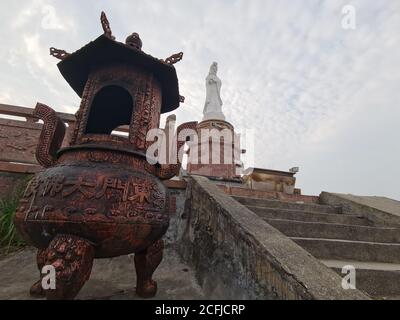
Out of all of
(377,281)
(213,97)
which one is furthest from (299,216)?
(213,97)

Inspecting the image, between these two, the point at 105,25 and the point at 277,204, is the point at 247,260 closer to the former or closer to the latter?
the point at 277,204

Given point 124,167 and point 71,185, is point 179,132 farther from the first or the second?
point 71,185

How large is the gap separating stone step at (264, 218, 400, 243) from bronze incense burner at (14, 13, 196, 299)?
1750 millimetres

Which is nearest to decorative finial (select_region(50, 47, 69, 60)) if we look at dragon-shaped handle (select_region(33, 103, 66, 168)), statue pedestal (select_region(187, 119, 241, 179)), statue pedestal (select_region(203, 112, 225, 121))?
dragon-shaped handle (select_region(33, 103, 66, 168))

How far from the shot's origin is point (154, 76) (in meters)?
2.71

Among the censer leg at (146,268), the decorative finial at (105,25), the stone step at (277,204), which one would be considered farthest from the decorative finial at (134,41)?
the stone step at (277,204)

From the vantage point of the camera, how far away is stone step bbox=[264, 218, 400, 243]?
305 centimetres

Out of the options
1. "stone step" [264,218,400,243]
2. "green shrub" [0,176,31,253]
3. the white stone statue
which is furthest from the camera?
the white stone statue

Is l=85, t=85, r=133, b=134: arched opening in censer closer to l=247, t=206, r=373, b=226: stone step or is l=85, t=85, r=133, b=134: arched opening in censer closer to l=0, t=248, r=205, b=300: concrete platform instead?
l=0, t=248, r=205, b=300: concrete platform

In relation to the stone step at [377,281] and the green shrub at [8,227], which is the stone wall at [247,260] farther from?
the green shrub at [8,227]

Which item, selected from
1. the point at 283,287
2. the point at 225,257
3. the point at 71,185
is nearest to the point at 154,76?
the point at 71,185

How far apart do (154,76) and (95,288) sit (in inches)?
102

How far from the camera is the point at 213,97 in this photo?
1566 centimetres

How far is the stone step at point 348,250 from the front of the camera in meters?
2.61
